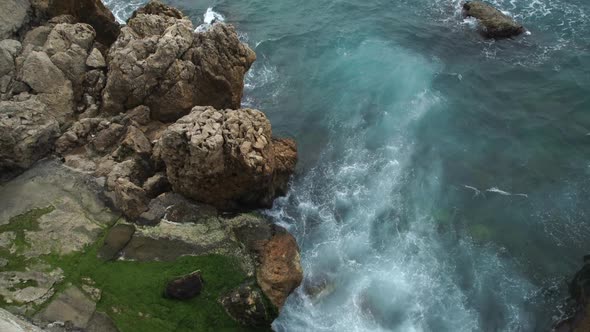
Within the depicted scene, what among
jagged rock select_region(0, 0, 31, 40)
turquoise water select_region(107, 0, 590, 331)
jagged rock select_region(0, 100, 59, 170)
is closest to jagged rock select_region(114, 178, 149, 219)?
jagged rock select_region(0, 100, 59, 170)

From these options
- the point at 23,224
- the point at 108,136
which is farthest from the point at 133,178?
the point at 23,224

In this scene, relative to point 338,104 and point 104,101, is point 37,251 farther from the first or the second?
point 338,104

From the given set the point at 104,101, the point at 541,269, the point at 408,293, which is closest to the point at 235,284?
the point at 408,293

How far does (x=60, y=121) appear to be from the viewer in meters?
30.1

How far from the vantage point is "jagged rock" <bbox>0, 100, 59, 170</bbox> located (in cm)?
2742

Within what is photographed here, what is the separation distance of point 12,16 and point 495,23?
3941 cm

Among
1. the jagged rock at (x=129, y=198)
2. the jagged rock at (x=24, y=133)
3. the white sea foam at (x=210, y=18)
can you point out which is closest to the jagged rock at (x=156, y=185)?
the jagged rock at (x=129, y=198)

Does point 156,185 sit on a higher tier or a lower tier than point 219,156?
lower

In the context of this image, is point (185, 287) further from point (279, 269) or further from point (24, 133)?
point (24, 133)

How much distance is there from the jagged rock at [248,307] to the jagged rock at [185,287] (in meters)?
1.40

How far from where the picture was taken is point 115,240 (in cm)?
2517

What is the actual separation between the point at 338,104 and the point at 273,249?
55.0ft

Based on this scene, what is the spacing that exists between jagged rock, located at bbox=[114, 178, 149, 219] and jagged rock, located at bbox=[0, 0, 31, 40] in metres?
15.0

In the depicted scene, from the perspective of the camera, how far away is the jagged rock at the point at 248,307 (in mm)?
23578
